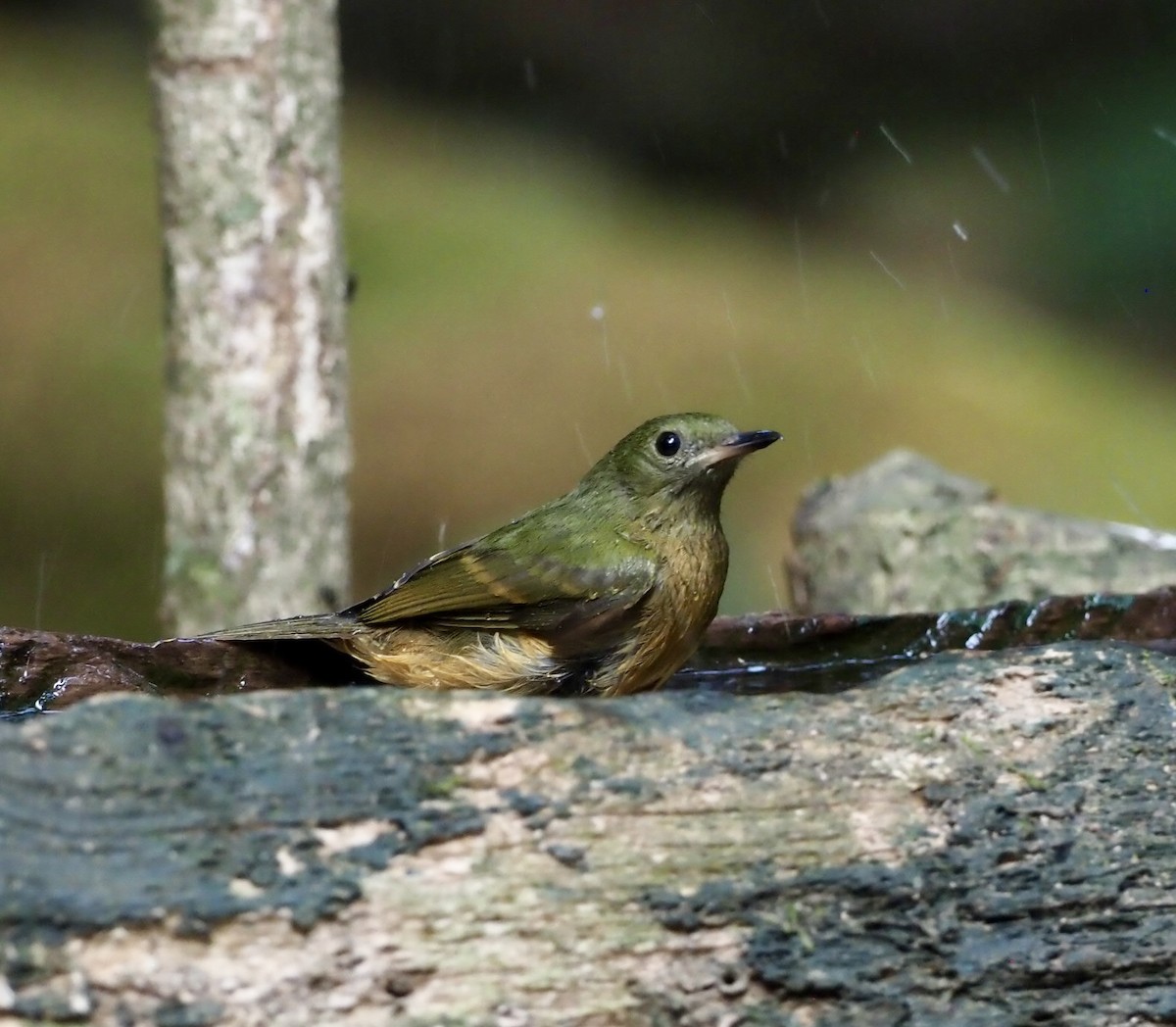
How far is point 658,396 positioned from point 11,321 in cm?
450

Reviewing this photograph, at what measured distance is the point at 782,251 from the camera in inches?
527

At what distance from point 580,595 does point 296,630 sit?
2.42ft

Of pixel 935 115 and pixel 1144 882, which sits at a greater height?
pixel 935 115

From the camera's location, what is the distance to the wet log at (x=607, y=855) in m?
2.29

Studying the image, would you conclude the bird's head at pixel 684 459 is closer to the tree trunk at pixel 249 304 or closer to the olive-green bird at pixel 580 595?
the olive-green bird at pixel 580 595

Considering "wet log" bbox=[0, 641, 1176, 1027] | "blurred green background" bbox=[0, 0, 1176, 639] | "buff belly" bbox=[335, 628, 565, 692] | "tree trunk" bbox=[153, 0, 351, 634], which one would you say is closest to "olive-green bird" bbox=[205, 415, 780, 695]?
"buff belly" bbox=[335, 628, 565, 692]

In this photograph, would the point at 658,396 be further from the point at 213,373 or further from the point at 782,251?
the point at 213,373

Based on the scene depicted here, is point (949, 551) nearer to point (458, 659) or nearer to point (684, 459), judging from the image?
point (684, 459)

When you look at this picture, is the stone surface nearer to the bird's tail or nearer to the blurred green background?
the bird's tail

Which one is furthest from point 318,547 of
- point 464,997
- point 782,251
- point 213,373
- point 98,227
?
point 782,251

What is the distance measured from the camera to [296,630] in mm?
3912

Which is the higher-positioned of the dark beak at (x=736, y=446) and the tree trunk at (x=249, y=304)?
the tree trunk at (x=249, y=304)

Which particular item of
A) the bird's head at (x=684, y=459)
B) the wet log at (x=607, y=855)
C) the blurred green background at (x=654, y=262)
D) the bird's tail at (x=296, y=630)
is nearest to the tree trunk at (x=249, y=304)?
the bird's tail at (x=296, y=630)

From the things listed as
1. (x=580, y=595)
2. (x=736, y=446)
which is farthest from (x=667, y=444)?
(x=580, y=595)
